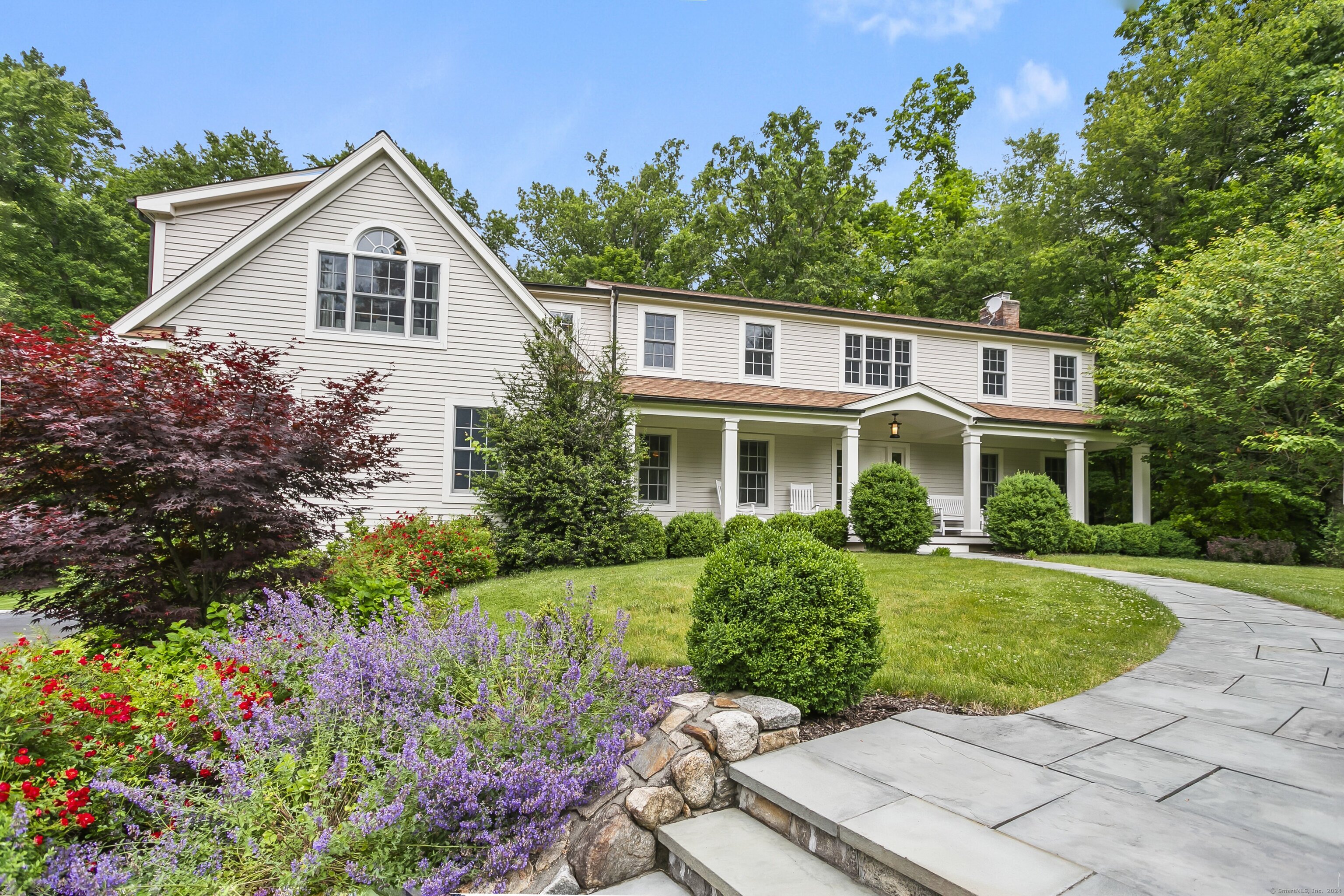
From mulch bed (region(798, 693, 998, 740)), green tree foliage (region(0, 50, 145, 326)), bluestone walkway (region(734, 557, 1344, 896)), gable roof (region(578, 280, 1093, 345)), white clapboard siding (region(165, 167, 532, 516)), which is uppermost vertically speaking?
green tree foliage (region(0, 50, 145, 326))

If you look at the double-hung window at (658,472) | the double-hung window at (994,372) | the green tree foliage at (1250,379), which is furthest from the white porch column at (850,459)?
the green tree foliage at (1250,379)

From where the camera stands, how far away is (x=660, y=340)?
14.2m

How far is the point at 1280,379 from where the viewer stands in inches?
471

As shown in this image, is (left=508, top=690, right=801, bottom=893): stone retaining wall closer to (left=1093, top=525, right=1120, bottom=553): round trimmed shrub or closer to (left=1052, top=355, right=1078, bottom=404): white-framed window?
(left=1093, top=525, right=1120, bottom=553): round trimmed shrub

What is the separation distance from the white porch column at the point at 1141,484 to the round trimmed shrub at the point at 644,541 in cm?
1263

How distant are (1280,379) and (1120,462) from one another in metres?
7.56

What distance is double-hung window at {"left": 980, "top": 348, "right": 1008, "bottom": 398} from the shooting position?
16453mm

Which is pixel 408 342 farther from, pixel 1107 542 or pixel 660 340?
pixel 1107 542

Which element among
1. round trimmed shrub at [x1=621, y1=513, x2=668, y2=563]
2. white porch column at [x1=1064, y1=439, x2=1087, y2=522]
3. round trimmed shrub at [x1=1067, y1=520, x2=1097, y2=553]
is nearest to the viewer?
round trimmed shrub at [x1=621, y1=513, x2=668, y2=563]

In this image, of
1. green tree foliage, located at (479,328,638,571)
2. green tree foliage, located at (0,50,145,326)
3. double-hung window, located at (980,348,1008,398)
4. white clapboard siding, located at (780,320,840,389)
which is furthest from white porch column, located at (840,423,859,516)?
green tree foliage, located at (0,50,145,326)

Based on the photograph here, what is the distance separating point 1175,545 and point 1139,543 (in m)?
0.90

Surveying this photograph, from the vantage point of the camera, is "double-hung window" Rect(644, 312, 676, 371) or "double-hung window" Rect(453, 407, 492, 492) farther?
"double-hung window" Rect(644, 312, 676, 371)

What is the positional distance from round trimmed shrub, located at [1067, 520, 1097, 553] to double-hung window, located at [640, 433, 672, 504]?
28.8ft

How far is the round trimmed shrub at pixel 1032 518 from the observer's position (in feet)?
40.0
